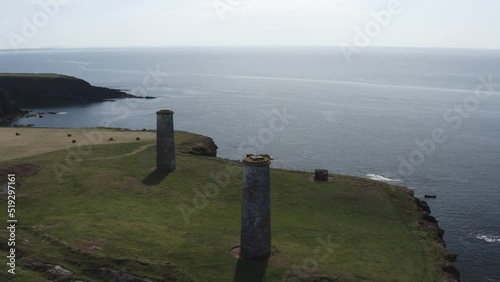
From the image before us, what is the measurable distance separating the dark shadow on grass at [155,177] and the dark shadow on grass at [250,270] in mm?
17848

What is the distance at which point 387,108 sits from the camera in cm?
14688

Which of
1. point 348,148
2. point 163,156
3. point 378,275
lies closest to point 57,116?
point 348,148

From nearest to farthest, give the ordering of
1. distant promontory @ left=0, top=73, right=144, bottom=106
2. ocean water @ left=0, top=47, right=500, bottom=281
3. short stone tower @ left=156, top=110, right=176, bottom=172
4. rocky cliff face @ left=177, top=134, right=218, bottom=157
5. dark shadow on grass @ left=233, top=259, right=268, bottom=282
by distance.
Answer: dark shadow on grass @ left=233, top=259, right=268, bottom=282 → short stone tower @ left=156, top=110, right=176, bottom=172 → ocean water @ left=0, top=47, right=500, bottom=281 → rocky cliff face @ left=177, top=134, right=218, bottom=157 → distant promontory @ left=0, top=73, right=144, bottom=106

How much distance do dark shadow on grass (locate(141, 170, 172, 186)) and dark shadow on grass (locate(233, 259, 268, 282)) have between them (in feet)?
58.6

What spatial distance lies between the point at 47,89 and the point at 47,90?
1.10ft

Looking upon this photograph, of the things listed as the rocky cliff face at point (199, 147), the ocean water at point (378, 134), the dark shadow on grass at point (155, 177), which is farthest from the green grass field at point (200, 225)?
the ocean water at point (378, 134)

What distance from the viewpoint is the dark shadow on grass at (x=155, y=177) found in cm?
4391

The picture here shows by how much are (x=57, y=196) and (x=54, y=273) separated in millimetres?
15220

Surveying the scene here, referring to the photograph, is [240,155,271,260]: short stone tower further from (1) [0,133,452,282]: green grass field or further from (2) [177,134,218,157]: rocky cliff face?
(2) [177,134,218,157]: rocky cliff face

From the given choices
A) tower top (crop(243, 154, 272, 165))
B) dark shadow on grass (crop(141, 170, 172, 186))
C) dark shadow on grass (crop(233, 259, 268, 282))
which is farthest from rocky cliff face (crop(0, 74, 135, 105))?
dark shadow on grass (crop(233, 259, 268, 282))

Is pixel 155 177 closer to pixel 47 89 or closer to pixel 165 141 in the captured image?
pixel 165 141

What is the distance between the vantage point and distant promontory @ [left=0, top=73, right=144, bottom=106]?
145 metres

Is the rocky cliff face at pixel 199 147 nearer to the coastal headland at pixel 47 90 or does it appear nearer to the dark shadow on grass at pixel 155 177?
the dark shadow on grass at pixel 155 177

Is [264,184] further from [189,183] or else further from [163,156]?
[163,156]
